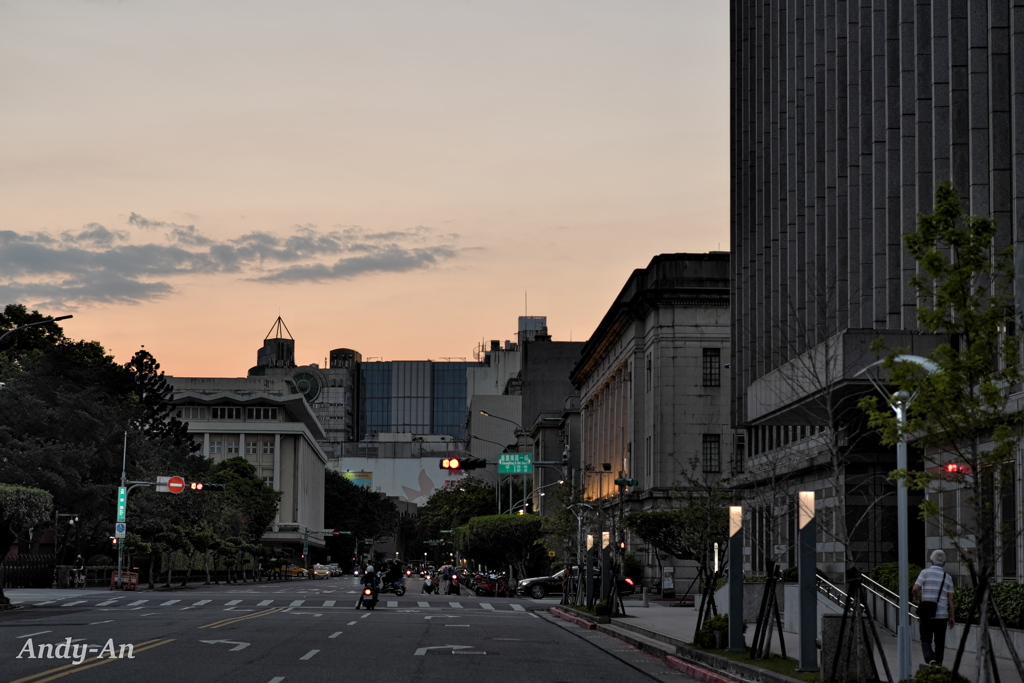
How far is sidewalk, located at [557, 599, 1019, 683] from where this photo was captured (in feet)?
72.2

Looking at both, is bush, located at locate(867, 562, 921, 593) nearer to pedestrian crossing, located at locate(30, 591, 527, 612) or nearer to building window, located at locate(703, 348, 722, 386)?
pedestrian crossing, located at locate(30, 591, 527, 612)

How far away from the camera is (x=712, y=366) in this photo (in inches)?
2844

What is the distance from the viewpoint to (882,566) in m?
32.9

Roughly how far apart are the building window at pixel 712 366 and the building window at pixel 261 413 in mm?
127767

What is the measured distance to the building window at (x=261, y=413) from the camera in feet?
629

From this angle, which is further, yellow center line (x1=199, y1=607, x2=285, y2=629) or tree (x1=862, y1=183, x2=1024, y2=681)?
yellow center line (x1=199, y1=607, x2=285, y2=629)

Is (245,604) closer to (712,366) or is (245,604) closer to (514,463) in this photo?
(514,463)

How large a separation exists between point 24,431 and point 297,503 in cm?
10717

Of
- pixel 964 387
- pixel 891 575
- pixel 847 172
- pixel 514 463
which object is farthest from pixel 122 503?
pixel 964 387

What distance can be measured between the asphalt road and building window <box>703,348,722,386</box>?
29.8 meters

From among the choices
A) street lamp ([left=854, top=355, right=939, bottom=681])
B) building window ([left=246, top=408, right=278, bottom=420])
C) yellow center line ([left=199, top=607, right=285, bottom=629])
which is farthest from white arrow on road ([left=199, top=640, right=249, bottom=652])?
building window ([left=246, top=408, right=278, bottom=420])

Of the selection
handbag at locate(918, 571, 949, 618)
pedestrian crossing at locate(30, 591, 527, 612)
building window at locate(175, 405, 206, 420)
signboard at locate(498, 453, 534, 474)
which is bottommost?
pedestrian crossing at locate(30, 591, 527, 612)

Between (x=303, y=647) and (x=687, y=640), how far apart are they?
28.1 ft

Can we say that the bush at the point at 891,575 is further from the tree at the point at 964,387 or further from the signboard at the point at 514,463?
the signboard at the point at 514,463
